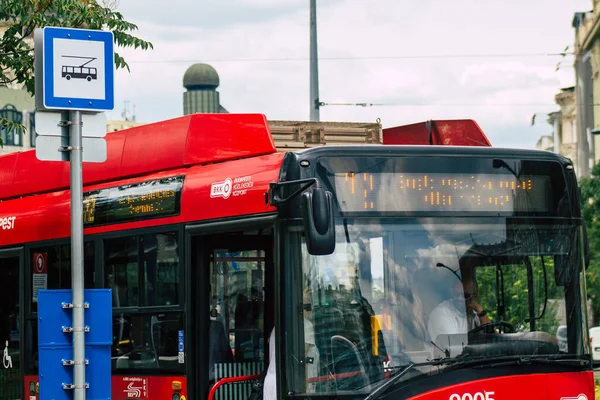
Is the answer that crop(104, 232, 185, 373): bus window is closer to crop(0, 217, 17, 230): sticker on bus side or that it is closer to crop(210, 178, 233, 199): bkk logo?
crop(210, 178, 233, 199): bkk logo

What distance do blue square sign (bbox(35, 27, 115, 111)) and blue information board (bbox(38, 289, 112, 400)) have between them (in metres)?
1.10

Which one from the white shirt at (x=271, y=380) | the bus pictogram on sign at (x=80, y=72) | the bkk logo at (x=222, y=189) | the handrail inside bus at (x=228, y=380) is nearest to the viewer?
the bus pictogram on sign at (x=80, y=72)

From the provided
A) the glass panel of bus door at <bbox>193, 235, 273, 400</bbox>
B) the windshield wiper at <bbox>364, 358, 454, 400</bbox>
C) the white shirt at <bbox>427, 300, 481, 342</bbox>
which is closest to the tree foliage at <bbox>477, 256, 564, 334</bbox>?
the white shirt at <bbox>427, 300, 481, 342</bbox>

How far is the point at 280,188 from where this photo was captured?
7.63 meters

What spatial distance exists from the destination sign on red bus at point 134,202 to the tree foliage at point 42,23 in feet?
10.6

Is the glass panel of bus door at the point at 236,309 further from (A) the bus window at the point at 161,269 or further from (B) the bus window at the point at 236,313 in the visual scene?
(A) the bus window at the point at 161,269

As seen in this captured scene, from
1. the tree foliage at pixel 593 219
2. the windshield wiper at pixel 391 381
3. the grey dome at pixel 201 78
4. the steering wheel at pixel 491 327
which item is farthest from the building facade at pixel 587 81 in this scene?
the windshield wiper at pixel 391 381

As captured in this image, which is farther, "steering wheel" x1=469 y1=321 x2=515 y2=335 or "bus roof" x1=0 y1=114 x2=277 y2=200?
"bus roof" x1=0 y1=114 x2=277 y2=200

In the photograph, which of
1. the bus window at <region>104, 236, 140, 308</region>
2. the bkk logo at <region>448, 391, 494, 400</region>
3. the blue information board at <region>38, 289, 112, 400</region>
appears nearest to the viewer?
the blue information board at <region>38, 289, 112, 400</region>

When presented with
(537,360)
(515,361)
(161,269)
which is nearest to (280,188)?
(161,269)

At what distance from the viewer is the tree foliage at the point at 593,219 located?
38.7 m

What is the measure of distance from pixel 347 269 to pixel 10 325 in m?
4.77

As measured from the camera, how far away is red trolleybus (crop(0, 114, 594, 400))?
24.5ft

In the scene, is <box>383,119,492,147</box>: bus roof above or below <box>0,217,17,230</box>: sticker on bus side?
above
